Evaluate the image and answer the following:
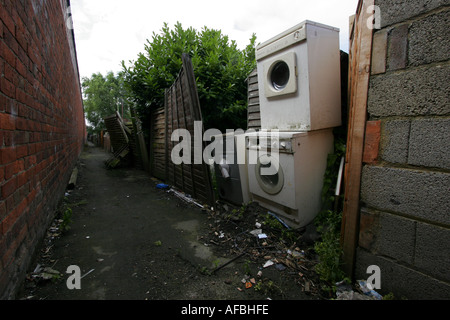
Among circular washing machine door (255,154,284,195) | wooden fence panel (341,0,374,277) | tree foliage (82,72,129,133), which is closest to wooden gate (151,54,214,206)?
circular washing machine door (255,154,284,195)

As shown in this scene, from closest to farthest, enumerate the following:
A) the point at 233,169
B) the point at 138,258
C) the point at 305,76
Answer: the point at 138,258 → the point at 305,76 → the point at 233,169

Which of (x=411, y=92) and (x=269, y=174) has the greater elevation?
(x=411, y=92)

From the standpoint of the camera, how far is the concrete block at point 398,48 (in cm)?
145

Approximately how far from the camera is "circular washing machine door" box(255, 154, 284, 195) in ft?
Answer: 8.91

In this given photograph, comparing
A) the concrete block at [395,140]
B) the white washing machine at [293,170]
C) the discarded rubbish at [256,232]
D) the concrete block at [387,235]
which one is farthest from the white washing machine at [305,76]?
the discarded rubbish at [256,232]

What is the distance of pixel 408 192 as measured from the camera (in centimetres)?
147

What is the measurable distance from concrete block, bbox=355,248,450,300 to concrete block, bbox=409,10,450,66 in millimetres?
1419

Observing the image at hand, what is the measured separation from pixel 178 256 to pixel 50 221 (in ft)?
5.80

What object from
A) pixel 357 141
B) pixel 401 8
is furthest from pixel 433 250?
pixel 401 8

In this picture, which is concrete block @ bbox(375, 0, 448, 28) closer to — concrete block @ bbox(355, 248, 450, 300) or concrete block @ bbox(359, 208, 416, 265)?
concrete block @ bbox(359, 208, 416, 265)

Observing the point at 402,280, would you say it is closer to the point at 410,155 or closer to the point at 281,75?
the point at 410,155

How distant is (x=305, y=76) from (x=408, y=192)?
163 centimetres

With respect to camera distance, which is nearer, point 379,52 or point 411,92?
point 411,92
